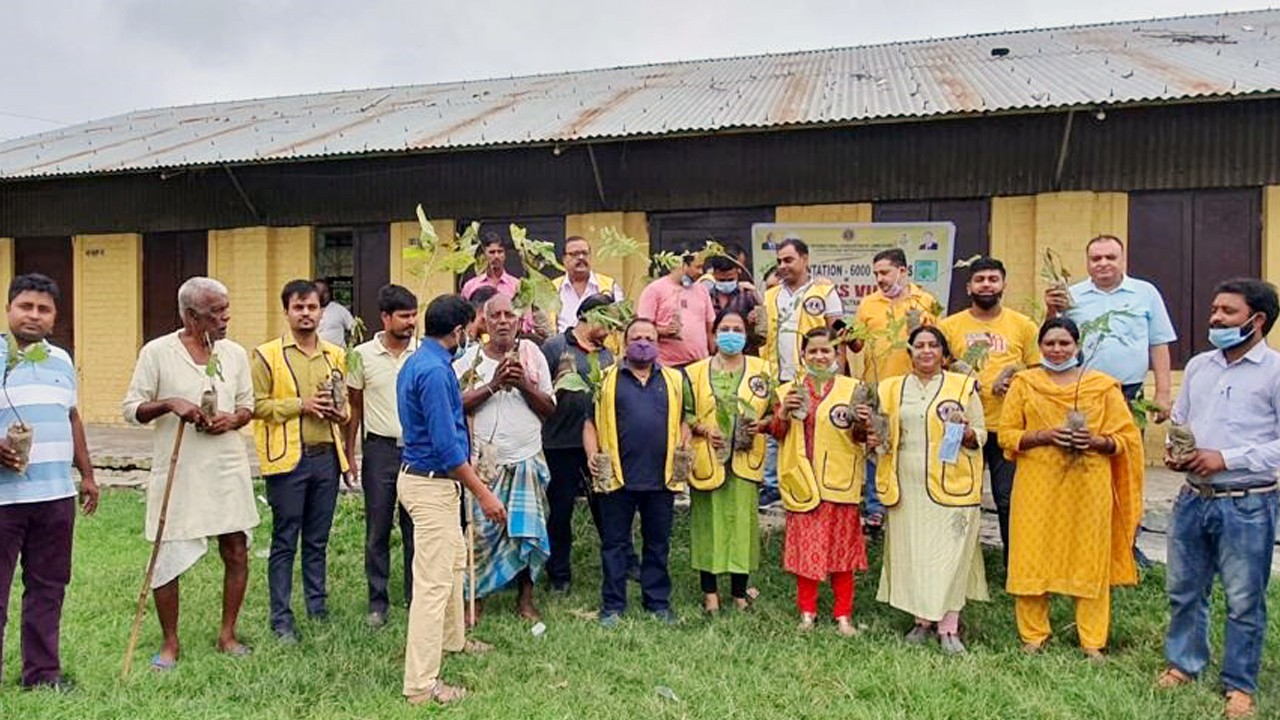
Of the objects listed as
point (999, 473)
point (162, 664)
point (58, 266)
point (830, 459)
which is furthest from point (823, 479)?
point (58, 266)

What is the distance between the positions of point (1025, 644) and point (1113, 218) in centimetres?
498

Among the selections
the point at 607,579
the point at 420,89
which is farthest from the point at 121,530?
the point at 420,89

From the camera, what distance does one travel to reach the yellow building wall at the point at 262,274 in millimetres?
10141

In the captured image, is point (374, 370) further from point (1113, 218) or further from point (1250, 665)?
point (1113, 218)

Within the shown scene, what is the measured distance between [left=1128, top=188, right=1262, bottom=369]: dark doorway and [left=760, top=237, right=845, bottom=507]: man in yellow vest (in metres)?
3.98

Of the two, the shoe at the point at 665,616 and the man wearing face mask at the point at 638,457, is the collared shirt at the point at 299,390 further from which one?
the shoe at the point at 665,616

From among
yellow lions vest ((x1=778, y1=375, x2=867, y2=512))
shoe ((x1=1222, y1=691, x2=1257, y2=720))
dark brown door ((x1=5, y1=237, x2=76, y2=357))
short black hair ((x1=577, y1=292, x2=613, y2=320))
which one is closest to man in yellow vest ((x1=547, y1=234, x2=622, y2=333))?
short black hair ((x1=577, y1=292, x2=613, y2=320))

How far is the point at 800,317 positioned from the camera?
554 centimetres

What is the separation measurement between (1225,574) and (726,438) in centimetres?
226

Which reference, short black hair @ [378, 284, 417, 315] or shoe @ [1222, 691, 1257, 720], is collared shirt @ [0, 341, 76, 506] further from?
shoe @ [1222, 691, 1257, 720]

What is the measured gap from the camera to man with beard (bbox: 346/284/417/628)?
4.65 meters

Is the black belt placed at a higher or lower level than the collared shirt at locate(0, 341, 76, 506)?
lower

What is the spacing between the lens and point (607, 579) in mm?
4770

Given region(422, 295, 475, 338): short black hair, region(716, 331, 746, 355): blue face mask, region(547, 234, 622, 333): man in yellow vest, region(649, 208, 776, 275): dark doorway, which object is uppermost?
region(649, 208, 776, 275): dark doorway
